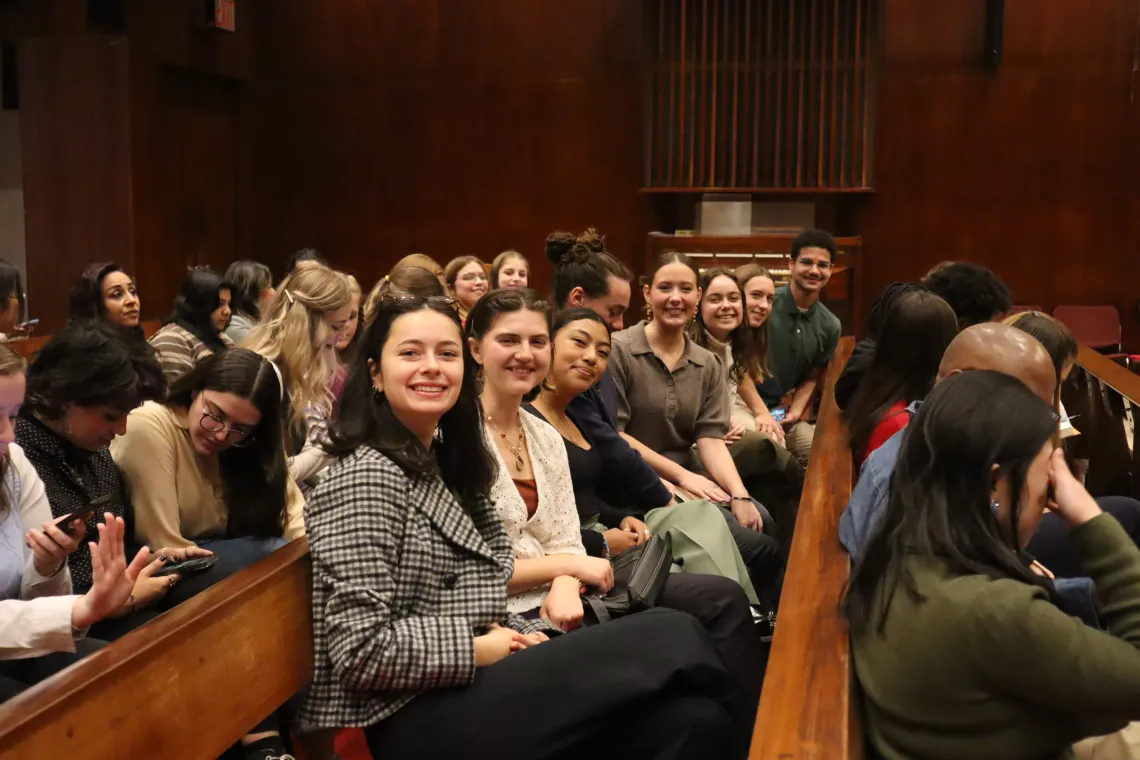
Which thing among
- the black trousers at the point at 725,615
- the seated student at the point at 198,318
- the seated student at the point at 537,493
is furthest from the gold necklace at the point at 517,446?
the seated student at the point at 198,318

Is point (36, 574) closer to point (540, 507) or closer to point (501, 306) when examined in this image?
point (540, 507)

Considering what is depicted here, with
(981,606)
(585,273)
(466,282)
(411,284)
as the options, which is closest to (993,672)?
(981,606)

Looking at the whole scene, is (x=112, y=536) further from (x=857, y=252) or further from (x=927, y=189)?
(x=927, y=189)

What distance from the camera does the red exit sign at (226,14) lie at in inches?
347

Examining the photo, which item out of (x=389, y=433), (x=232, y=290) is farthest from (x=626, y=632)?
(x=232, y=290)

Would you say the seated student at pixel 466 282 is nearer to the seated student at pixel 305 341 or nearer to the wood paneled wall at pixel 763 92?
the seated student at pixel 305 341

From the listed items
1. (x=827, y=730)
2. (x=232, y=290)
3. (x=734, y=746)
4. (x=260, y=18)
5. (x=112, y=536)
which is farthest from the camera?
(x=260, y=18)

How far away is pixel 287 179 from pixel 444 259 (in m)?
1.42

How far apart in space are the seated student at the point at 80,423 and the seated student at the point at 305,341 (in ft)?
2.76

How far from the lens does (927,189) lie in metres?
9.13

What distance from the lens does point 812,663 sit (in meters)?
1.83

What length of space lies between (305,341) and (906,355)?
1.79 m

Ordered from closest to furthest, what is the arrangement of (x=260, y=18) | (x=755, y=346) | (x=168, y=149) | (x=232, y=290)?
(x=755, y=346)
(x=232, y=290)
(x=168, y=149)
(x=260, y=18)

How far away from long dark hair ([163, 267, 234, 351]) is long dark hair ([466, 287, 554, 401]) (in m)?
2.40
